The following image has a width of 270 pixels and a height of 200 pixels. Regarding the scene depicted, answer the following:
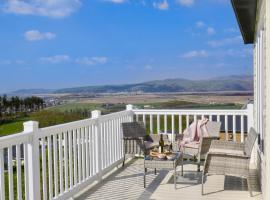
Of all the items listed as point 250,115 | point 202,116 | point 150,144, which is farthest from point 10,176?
point 250,115

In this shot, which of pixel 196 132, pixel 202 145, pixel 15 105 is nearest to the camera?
pixel 202 145

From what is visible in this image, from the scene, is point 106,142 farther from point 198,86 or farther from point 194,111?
point 198,86

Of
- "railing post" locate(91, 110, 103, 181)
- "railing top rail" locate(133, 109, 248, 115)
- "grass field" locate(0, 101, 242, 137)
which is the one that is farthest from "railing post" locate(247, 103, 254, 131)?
"railing post" locate(91, 110, 103, 181)

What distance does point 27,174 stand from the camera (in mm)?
3816

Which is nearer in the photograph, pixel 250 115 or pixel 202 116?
pixel 250 115

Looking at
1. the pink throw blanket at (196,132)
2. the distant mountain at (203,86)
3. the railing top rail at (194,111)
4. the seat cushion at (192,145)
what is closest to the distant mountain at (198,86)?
the distant mountain at (203,86)

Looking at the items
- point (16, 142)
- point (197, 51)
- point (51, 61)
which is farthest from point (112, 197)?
point (51, 61)

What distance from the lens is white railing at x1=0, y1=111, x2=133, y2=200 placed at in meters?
3.56

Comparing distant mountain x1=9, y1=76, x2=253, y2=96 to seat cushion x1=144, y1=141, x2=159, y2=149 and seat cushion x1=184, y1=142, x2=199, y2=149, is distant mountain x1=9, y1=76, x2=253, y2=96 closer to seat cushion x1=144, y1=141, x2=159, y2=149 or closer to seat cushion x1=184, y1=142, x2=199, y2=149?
seat cushion x1=184, y1=142, x2=199, y2=149

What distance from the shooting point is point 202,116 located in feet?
25.5

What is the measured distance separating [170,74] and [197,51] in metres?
13.7

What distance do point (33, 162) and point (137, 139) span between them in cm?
310

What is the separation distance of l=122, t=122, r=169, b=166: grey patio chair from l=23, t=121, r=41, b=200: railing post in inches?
117

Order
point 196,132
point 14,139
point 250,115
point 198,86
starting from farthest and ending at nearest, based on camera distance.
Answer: point 198,86
point 250,115
point 196,132
point 14,139
